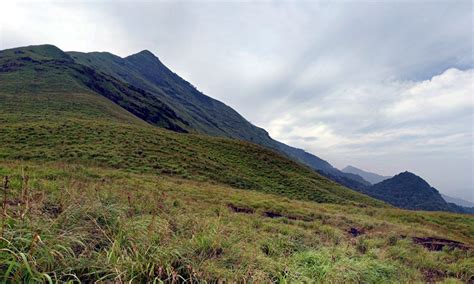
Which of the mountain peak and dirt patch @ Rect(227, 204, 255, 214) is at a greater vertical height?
the mountain peak

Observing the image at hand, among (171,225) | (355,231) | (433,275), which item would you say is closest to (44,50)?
(171,225)

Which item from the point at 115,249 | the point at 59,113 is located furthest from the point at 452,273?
the point at 59,113

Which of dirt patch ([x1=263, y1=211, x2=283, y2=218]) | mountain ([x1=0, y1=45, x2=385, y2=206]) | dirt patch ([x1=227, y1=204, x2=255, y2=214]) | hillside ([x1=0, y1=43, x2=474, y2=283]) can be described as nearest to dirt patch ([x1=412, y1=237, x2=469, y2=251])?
hillside ([x1=0, y1=43, x2=474, y2=283])

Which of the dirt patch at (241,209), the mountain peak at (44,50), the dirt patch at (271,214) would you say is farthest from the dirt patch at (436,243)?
the mountain peak at (44,50)

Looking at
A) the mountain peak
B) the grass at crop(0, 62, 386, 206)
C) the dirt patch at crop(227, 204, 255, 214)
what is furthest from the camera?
the mountain peak

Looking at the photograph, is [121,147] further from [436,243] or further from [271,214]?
[436,243]

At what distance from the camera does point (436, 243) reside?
38.1ft

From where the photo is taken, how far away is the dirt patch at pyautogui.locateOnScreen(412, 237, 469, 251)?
1134 cm

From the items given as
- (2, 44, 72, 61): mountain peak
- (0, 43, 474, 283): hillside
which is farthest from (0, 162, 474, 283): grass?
(2, 44, 72, 61): mountain peak

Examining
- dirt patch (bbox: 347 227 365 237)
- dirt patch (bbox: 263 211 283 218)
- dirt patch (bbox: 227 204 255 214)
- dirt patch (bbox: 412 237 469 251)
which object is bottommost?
dirt patch (bbox: 227 204 255 214)

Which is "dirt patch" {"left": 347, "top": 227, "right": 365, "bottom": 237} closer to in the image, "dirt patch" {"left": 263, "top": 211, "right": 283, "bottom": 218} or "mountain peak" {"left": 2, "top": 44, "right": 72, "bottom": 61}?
"dirt patch" {"left": 263, "top": 211, "right": 283, "bottom": 218}

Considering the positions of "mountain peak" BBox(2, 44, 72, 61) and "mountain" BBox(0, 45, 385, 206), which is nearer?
"mountain" BBox(0, 45, 385, 206)

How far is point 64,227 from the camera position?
454 cm

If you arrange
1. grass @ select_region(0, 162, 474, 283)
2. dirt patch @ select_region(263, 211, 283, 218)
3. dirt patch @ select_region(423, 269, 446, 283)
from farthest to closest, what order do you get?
1. dirt patch @ select_region(263, 211, 283, 218)
2. dirt patch @ select_region(423, 269, 446, 283)
3. grass @ select_region(0, 162, 474, 283)
